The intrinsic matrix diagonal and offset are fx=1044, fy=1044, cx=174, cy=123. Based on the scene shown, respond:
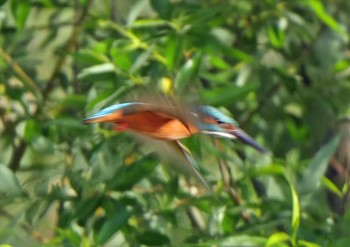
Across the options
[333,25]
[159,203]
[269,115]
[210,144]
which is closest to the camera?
[210,144]

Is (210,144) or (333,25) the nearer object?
(210,144)

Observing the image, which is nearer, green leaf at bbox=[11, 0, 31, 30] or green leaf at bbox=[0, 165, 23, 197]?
green leaf at bbox=[0, 165, 23, 197]

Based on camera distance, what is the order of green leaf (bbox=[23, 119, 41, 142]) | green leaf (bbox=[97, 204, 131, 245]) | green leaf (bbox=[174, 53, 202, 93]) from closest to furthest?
green leaf (bbox=[174, 53, 202, 93]), green leaf (bbox=[97, 204, 131, 245]), green leaf (bbox=[23, 119, 41, 142])

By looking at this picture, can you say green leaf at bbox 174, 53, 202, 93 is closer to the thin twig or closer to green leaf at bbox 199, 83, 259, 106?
green leaf at bbox 199, 83, 259, 106

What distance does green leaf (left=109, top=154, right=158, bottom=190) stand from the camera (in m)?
1.47

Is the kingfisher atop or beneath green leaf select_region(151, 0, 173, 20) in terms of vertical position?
atop

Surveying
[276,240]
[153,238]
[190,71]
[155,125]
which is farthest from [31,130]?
[155,125]

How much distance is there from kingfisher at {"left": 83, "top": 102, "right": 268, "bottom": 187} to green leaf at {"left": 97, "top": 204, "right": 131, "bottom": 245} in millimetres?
511

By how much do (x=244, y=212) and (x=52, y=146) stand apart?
12.8 inches

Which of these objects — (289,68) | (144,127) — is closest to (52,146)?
(289,68)

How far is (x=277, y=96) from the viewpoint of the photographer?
1949 mm

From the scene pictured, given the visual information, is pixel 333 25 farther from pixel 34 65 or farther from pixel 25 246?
pixel 25 246

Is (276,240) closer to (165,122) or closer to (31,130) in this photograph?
(165,122)

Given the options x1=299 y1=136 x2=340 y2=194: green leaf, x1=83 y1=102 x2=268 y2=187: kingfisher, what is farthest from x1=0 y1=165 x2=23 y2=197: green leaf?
x1=83 y1=102 x2=268 y2=187: kingfisher
